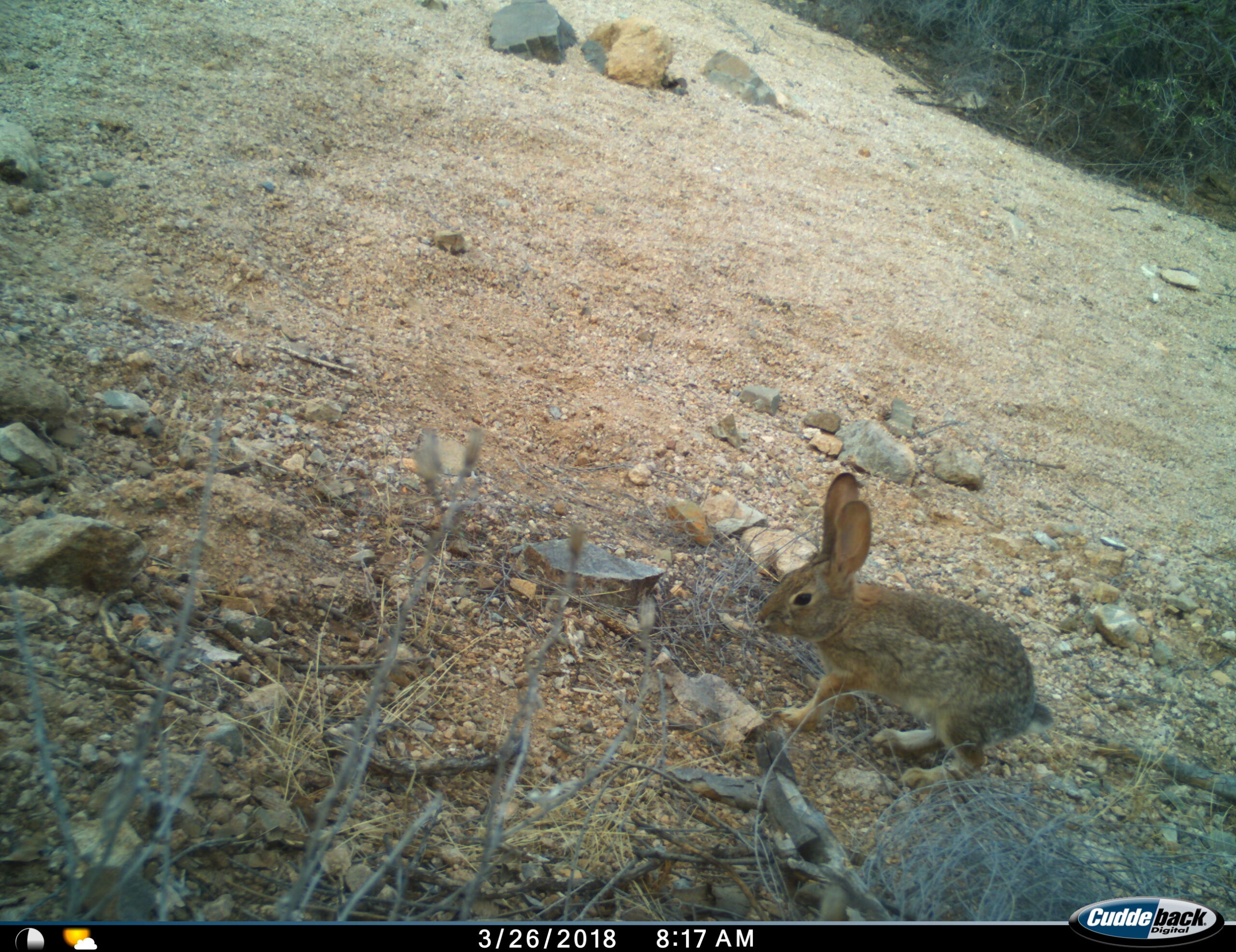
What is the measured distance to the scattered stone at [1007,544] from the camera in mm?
3992

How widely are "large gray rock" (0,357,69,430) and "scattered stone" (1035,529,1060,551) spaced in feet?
14.6

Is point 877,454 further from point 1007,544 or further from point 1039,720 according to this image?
point 1039,720

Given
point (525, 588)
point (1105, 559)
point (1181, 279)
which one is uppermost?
point (1181, 279)

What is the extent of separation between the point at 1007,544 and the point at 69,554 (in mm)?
4053

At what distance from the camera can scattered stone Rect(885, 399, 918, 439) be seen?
15.4 ft

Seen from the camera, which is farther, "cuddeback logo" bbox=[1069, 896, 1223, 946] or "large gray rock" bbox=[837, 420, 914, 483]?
"large gray rock" bbox=[837, 420, 914, 483]

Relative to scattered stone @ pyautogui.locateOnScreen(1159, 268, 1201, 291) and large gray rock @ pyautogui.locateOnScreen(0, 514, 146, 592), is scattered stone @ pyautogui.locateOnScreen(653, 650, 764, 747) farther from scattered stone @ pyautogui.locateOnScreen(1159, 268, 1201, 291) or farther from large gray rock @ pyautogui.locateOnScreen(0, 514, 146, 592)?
scattered stone @ pyautogui.locateOnScreen(1159, 268, 1201, 291)

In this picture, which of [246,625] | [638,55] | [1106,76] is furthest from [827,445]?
[1106,76]

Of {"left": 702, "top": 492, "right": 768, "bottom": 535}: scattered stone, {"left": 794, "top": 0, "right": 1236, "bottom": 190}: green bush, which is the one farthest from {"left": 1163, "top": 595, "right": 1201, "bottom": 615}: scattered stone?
{"left": 794, "top": 0, "right": 1236, "bottom": 190}: green bush

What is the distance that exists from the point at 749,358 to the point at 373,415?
2.52m

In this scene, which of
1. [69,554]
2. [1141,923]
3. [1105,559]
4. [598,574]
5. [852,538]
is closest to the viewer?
[1141,923]

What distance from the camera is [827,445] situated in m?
4.40

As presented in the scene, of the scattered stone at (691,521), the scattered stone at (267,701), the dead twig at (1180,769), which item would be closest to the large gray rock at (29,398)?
the scattered stone at (267,701)

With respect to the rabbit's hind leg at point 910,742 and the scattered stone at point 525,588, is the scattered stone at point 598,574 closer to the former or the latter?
the scattered stone at point 525,588
